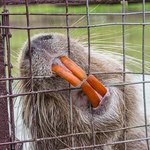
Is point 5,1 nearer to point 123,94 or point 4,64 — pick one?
point 4,64

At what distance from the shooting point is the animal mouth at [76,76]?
1324mm

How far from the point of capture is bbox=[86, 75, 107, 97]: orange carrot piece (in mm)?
1350

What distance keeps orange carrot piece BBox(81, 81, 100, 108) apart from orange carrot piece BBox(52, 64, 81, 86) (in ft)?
0.08

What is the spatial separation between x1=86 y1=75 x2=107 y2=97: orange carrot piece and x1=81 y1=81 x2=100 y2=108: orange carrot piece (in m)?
0.01

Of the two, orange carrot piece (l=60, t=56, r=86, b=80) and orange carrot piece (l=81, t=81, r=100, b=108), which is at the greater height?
orange carrot piece (l=60, t=56, r=86, b=80)

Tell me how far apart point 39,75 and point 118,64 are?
43 centimetres

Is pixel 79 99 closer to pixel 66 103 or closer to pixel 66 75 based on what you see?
pixel 66 103

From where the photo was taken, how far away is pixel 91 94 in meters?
1.37

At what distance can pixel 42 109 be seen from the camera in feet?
4.79

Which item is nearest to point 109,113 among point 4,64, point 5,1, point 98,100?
point 98,100

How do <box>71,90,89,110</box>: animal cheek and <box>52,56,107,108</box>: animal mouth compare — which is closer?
<box>52,56,107,108</box>: animal mouth

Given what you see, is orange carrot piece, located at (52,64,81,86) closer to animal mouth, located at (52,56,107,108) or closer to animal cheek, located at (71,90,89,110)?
animal mouth, located at (52,56,107,108)

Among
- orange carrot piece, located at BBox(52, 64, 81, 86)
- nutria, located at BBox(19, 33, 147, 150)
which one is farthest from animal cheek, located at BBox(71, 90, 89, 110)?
orange carrot piece, located at BBox(52, 64, 81, 86)

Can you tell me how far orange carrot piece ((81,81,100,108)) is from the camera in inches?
52.9
